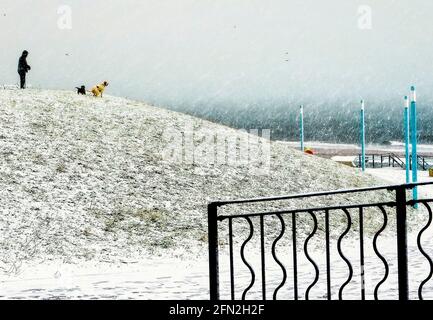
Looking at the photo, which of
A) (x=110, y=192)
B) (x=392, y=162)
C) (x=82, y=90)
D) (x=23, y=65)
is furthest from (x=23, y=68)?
(x=392, y=162)

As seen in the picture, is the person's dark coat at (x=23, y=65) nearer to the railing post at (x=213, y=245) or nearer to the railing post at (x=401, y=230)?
the railing post at (x=213, y=245)

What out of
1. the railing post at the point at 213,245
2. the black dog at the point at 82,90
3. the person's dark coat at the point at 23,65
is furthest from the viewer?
the black dog at the point at 82,90

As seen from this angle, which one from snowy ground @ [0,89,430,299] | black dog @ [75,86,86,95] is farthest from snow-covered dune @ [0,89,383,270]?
black dog @ [75,86,86,95]

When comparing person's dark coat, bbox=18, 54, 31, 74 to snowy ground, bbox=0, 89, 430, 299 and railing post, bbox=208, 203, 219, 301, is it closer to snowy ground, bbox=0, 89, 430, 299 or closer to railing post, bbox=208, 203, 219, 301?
snowy ground, bbox=0, 89, 430, 299

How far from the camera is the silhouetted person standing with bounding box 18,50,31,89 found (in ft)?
92.1

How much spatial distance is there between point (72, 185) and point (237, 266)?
7455mm

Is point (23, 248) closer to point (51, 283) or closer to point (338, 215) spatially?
point (51, 283)

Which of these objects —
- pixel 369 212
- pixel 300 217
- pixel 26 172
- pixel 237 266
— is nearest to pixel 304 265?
pixel 237 266

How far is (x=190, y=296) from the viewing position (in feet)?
31.9

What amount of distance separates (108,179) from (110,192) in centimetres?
96

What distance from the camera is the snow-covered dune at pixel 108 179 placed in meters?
15.4

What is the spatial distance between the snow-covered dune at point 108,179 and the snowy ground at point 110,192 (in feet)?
0.12

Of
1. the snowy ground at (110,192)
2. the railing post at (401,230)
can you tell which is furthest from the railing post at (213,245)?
the snowy ground at (110,192)

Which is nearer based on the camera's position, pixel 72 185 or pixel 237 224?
pixel 237 224
